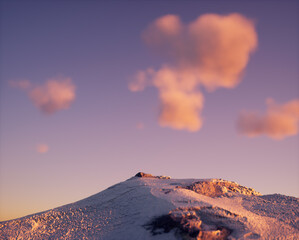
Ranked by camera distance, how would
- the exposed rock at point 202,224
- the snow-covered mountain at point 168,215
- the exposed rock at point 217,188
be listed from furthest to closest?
the exposed rock at point 217,188 < the snow-covered mountain at point 168,215 < the exposed rock at point 202,224

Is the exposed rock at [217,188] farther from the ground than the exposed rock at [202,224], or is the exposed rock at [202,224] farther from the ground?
the exposed rock at [217,188]

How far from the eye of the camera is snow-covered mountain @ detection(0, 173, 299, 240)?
33.0 meters

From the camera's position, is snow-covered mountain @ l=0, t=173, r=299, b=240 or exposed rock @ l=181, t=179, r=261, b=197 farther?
exposed rock @ l=181, t=179, r=261, b=197

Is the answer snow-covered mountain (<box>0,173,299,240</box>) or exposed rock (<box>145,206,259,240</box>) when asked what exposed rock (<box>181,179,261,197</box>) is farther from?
exposed rock (<box>145,206,259,240</box>)

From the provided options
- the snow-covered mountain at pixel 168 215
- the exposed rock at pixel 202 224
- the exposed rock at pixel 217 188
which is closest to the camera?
the exposed rock at pixel 202 224

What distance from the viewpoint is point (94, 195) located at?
49.8 m

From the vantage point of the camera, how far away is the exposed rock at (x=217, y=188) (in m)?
43.9

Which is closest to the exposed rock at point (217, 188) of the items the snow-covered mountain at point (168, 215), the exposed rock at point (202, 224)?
the snow-covered mountain at point (168, 215)

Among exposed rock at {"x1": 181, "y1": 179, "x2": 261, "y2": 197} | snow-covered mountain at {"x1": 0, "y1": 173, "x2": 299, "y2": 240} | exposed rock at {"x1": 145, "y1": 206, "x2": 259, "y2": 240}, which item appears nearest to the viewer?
exposed rock at {"x1": 145, "y1": 206, "x2": 259, "y2": 240}

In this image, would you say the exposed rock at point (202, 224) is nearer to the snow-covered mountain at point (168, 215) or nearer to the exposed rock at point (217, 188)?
the snow-covered mountain at point (168, 215)

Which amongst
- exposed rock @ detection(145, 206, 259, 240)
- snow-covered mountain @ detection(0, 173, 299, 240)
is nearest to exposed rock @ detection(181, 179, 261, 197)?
snow-covered mountain @ detection(0, 173, 299, 240)

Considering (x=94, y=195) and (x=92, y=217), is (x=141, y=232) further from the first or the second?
(x=94, y=195)

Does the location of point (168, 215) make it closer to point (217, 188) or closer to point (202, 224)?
point (202, 224)

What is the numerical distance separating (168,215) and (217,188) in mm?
13579
